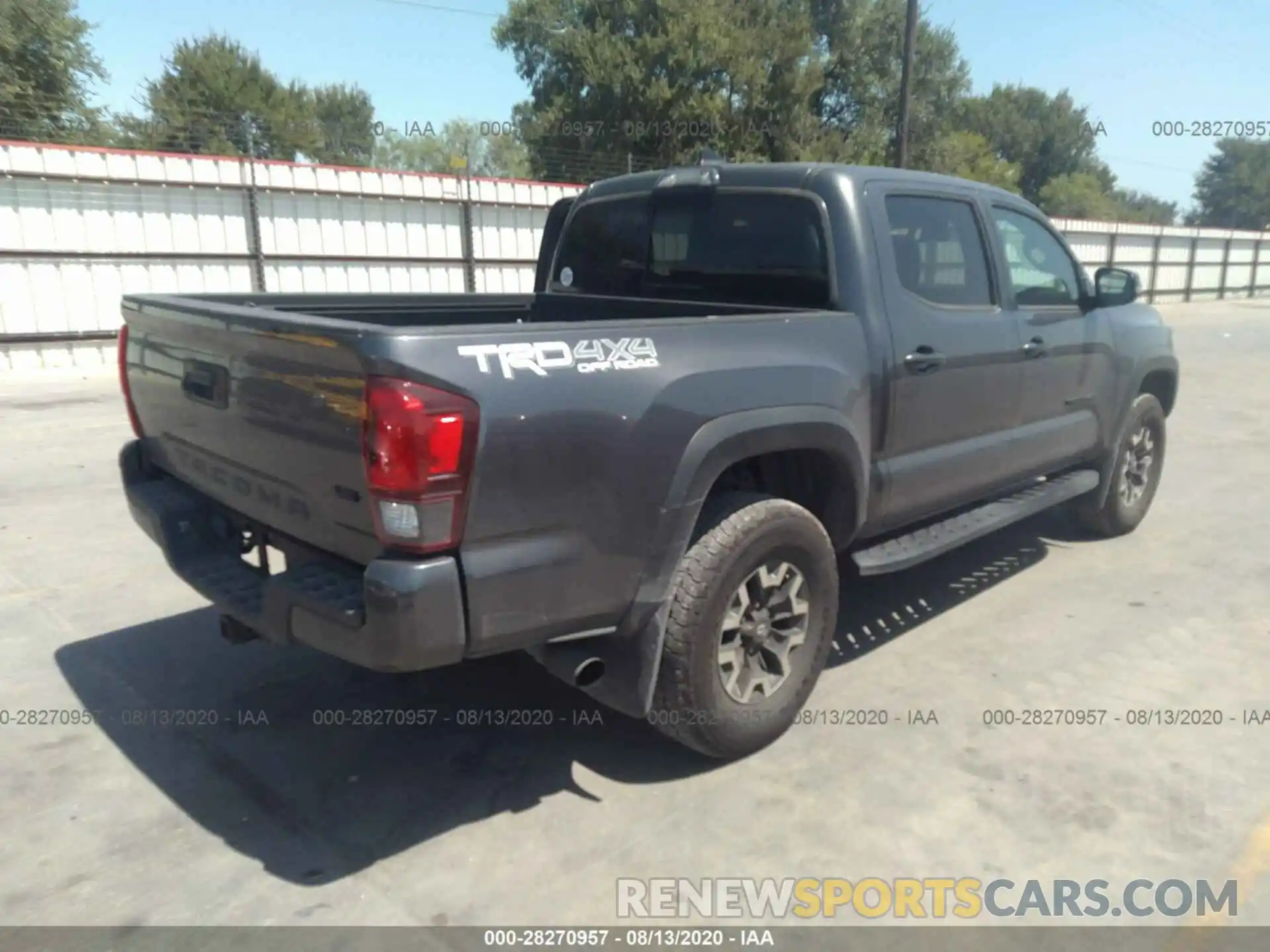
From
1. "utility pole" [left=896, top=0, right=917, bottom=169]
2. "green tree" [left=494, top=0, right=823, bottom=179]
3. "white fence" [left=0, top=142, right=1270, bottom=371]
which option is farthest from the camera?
"green tree" [left=494, top=0, right=823, bottom=179]

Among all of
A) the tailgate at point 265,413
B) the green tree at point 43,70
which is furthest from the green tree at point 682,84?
the tailgate at point 265,413

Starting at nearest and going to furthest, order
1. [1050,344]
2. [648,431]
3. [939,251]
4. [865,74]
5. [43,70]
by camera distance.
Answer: [648,431], [939,251], [1050,344], [43,70], [865,74]

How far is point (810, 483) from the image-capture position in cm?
360

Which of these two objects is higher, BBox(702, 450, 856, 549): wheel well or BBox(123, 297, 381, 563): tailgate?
BBox(123, 297, 381, 563): tailgate

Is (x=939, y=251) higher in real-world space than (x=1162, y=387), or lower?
higher

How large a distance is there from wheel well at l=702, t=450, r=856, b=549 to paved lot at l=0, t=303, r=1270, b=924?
715 mm

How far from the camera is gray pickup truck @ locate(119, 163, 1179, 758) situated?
8.05 feet

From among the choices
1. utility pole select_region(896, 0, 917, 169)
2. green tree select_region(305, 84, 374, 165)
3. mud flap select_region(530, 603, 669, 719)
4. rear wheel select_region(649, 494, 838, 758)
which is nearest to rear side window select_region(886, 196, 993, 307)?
rear wheel select_region(649, 494, 838, 758)

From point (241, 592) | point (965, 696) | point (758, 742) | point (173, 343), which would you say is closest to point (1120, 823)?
point (965, 696)

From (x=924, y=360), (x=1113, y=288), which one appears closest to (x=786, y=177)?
(x=924, y=360)

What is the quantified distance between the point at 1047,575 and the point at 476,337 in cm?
393

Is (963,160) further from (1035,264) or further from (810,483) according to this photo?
(810,483)

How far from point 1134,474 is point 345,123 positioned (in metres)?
53.5

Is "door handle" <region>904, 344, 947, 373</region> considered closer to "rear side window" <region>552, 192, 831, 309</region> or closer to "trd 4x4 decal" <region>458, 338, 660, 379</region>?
"rear side window" <region>552, 192, 831, 309</region>
